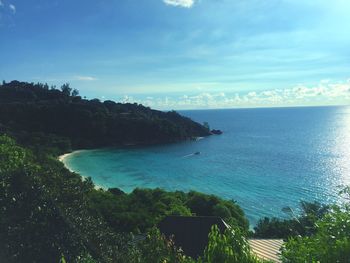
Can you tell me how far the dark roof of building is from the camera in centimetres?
1734

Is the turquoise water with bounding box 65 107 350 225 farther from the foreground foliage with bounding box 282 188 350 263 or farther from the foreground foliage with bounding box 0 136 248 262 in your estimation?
the foreground foliage with bounding box 282 188 350 263

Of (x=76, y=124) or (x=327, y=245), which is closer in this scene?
(x=327, y=245)

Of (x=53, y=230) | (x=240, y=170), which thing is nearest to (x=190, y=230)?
(x=53, y=230)

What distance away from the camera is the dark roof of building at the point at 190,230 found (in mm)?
17344

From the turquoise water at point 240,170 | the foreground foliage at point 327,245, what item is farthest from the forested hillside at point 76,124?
the foreground foliage at point 327,245

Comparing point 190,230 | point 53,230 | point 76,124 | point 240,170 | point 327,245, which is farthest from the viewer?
point 76,124

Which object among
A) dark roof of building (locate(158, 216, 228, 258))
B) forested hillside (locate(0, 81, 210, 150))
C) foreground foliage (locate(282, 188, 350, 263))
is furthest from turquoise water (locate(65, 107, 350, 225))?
foreground foliage (locate(282, 188, 350, 263))

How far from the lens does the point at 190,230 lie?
1823 cm

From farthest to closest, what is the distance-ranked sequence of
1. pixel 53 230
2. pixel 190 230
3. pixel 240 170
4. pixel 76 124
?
pixel 76 124, pixel 240 170, pixel 190 230, pixel 53 230

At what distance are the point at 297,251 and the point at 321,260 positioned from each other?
62 centimetres

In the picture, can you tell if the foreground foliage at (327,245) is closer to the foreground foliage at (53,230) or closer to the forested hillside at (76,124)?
the foreground foliage at (53,230)

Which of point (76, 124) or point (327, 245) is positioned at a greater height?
point (327, 245)

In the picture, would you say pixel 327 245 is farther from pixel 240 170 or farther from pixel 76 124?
pixel 76 124

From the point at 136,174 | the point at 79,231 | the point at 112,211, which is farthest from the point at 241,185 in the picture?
the point at 79,231
